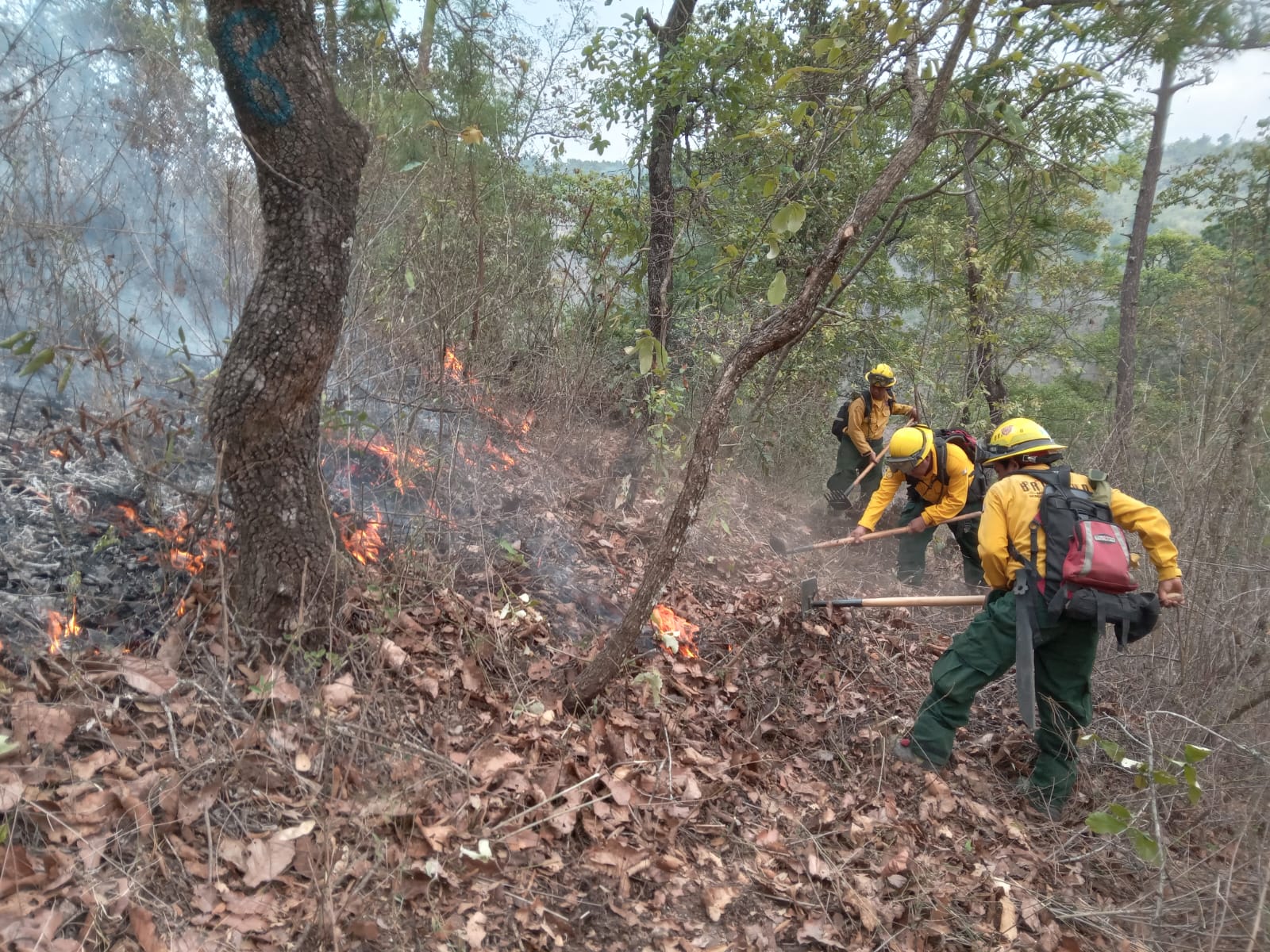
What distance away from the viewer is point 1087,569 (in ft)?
11.3

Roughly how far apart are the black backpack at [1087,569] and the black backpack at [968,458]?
2.22 metres

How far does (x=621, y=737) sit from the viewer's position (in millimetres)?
3445

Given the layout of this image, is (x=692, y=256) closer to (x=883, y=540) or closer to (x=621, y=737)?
(x=883, y=540)

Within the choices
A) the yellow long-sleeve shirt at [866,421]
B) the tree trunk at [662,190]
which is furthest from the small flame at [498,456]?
the yellow long-sleeve shirt at [866,421]

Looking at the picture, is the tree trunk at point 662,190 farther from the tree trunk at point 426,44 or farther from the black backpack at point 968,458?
the black backpack at point 968,458

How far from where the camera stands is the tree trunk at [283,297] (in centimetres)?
277

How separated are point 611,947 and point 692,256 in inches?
212

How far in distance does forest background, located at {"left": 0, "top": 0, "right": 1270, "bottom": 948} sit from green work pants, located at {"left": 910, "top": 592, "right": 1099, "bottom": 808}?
0.69 m

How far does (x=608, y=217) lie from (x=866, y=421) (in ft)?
11.5

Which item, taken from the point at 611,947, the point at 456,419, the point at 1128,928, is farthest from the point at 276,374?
the point at 1128,928

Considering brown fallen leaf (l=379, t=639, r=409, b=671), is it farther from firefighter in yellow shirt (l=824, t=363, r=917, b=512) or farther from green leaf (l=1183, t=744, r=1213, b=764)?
firefighter in yellow shirt (l=824, t=363, r=917, b=512)

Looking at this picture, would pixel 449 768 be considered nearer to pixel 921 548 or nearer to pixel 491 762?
pixel 491 762

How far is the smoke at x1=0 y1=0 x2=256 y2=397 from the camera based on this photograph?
4.12m

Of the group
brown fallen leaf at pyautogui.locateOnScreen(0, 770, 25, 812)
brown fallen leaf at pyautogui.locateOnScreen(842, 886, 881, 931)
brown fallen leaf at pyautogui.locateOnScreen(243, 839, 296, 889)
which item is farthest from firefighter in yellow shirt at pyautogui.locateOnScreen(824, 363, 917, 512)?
brown fallen leaf at pyautogui.locateOnScreen(0, 770, 25, 812)
